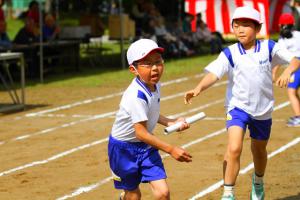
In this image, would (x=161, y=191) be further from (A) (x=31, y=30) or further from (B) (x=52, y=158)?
(A) (x=31, y=30)

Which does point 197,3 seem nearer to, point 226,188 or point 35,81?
point 35,81

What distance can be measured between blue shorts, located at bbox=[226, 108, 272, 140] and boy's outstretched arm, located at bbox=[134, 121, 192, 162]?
161 centimetres

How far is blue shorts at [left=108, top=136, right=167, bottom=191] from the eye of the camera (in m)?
6.66

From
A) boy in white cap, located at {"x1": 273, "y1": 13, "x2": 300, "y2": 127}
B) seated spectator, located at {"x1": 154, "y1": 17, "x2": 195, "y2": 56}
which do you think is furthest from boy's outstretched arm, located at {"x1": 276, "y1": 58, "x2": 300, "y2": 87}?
seated spectator, located at {"x1": 154, "y1": 17, "x2": 195, "y2": 56}

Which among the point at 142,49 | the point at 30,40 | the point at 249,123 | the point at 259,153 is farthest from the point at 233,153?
the point at 30,40

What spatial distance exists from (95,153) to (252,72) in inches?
156

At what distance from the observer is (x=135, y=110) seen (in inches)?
258

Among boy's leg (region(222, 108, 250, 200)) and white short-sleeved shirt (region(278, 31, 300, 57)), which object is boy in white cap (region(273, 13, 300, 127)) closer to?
white short-sleeved shirt (region(278, 31, 300, 57))

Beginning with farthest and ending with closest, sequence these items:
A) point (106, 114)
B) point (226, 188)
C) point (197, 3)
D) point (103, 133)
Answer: point (197, 3)
point (106, 114)
point (103, 133)
point (226, 188)

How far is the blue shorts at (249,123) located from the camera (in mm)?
7898

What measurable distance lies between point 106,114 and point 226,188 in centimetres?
769

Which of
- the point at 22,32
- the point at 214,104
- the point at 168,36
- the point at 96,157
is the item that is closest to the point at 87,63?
the point at 168,36

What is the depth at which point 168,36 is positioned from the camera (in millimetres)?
27859

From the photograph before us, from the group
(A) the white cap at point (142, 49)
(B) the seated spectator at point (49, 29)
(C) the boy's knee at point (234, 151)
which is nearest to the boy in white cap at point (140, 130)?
(A) the white cap at point (142, 49)
